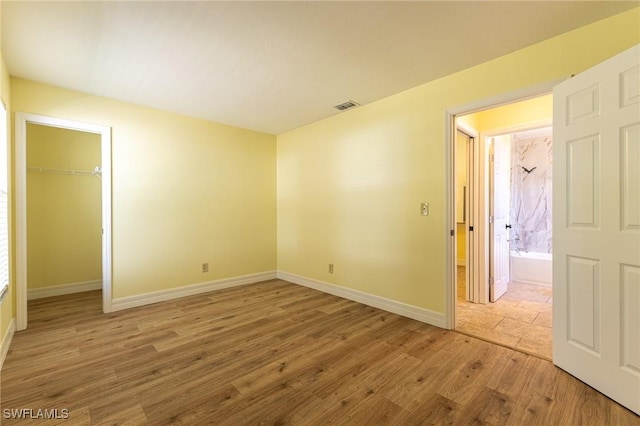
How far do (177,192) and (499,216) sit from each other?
14.5 ft

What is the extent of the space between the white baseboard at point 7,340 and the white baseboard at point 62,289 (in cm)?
141

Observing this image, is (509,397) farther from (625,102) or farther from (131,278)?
(131,278)

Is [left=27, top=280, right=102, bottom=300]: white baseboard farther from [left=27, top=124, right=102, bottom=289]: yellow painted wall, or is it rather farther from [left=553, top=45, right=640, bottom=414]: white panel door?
[left=553, top=45, right=640, bottom=414]: white panel door

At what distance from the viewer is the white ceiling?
5.92ft

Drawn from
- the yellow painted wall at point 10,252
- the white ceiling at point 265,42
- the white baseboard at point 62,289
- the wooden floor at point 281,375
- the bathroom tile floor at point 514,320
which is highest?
the white ceiling at point 265,42

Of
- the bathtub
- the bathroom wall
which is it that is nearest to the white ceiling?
the bathtub

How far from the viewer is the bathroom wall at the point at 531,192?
527cm

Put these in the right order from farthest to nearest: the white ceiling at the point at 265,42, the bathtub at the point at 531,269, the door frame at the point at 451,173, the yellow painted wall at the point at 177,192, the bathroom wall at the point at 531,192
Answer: the bathroom wall at the point at 531,192 → the bathtub at the point at 531,269 → the yellow painted wall at the point at 177,192 → the door frame at the point at 451,173 → the white ceiling at the point at 265,42

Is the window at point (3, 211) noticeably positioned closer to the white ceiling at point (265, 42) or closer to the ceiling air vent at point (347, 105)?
the white ceiling at point (265, 42)

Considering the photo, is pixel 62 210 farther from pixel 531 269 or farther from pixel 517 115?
pixel 531 269

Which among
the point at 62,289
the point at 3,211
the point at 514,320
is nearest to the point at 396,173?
the point at 514,320

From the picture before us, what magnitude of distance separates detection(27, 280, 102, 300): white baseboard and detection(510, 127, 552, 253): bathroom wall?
24.4ft

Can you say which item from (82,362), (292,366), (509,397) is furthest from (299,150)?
(509,397)

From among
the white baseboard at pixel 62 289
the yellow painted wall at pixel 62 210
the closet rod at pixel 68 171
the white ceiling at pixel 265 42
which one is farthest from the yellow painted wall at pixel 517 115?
the white baseboard at pixel 62 289
